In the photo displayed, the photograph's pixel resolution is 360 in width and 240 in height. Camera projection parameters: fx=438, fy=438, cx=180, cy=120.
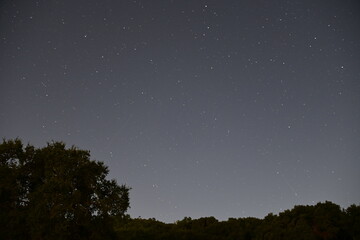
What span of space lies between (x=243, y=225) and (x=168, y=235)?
46.1ft

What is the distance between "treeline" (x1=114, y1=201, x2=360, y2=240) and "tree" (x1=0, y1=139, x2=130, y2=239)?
18744 millimetres

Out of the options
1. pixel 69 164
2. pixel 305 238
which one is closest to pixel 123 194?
pixel 69 164

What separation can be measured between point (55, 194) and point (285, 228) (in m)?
39.9

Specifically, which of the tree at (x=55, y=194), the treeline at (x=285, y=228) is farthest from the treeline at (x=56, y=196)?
the treeline at (x=285, y=228)

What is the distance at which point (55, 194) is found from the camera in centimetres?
3656

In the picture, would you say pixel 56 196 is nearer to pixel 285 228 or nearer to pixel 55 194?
pixel 55 194

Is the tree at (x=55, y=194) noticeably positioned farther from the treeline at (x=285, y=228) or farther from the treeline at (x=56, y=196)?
the treeline at (x=285, y=228)

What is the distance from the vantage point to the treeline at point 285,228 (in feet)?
205

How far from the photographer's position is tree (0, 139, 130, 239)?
119ft

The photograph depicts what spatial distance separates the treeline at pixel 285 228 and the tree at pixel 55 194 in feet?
61.5

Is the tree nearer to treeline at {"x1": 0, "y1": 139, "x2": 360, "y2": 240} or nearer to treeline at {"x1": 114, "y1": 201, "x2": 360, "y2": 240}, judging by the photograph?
treeline at {"x1": 0, "y1": 139, "x2": 360, "y2": 240}

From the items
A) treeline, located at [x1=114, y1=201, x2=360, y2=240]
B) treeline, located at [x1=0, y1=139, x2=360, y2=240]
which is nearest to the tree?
treeline, located at [x1=0, y1=139, x2=360, y2=240]

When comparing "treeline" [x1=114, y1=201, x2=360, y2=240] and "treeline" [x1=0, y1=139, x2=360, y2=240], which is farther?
"treeline" [x1=114, y1=201, x2=360, y2=240]

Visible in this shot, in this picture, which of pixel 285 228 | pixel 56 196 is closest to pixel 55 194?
pixel 56 196
